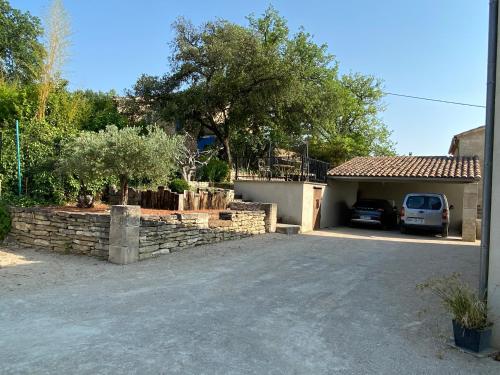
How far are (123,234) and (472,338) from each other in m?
6.15

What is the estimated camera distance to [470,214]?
46.0ft

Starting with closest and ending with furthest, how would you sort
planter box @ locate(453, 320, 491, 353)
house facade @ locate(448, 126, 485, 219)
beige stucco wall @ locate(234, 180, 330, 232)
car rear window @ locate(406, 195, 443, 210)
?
planter box @ locate(453, 320, 491, 353) → beige stucco wall @ locate(234, 180, 330, 232) → car rear window @ locate(406, 195, 443, 210) → house facade @ locate(448, 126, 485, 219)

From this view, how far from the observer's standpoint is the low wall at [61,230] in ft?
27.0

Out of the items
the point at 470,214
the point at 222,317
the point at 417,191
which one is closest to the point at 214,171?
the point at 470,214

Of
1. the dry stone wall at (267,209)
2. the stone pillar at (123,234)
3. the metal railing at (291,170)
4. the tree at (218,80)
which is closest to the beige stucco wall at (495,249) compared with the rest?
the stone pillar at (123,234)

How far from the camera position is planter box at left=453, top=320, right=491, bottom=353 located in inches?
151

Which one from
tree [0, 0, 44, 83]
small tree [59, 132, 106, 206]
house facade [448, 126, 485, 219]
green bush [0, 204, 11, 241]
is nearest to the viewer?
small tree [59, 132, 106, 206]

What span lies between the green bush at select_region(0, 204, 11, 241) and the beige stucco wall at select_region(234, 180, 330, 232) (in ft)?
27.4

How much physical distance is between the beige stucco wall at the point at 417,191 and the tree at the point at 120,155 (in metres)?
14.8

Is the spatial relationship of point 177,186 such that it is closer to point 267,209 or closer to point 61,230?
point 267,209

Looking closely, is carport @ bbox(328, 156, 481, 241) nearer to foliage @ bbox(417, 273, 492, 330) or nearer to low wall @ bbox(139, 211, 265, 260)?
low wall @ bbox(139, 211, 265, 260)

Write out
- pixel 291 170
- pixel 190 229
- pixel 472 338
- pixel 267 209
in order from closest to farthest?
pixel 472 338, pixel 190 229, pixel 267 209, pixel 291 170

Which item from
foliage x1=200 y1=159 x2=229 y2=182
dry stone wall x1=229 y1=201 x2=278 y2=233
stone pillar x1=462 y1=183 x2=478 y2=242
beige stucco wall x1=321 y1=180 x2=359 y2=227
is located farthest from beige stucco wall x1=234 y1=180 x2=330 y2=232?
stone pillar x1=462 y1=183 x2=478 y2=242

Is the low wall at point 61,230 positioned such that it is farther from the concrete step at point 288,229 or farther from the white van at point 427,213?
the white van at point 427,213
